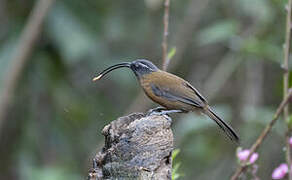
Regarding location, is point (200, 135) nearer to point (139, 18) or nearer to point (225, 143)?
point (225, 143)

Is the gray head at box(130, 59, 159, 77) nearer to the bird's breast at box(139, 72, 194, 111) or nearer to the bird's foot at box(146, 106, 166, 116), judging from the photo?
the bird's breast at box(139, 72, 194, 111)

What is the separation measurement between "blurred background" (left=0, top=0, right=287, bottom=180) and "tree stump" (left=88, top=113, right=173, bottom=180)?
3.12 m

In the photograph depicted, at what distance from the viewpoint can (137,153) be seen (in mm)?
2945

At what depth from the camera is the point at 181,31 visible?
8.33 metres

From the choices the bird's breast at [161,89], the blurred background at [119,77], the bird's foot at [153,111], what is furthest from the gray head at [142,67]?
the blurred background at [119,77]

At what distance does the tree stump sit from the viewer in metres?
2.91

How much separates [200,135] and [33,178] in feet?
7.66

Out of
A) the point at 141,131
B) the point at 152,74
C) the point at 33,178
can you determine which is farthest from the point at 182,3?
the point at 141,131

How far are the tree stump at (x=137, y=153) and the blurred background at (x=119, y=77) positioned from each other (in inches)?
123

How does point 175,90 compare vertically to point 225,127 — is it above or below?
above

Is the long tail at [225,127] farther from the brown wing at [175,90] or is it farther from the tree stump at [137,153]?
the tree stump at [137,153]

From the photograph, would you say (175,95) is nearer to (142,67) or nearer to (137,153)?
(142,67)

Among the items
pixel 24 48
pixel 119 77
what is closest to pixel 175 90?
pixel 24 48

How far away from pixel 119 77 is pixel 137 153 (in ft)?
19.1
